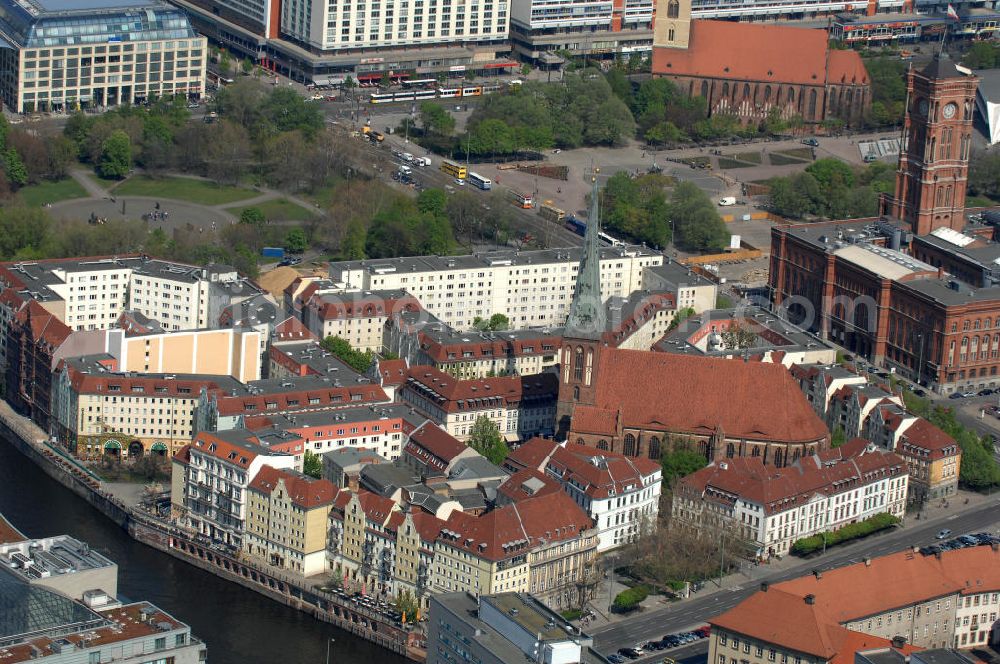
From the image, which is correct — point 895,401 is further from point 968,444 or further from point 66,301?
point 66,301

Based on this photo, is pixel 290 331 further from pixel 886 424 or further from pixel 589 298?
pixel 886 424

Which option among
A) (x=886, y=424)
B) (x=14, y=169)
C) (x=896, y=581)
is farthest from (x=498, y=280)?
(x=896, y=581)

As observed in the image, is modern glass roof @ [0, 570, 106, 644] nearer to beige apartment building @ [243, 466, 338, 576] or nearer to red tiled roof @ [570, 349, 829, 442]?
beige apartment building @ [243, 466, 338, 576]

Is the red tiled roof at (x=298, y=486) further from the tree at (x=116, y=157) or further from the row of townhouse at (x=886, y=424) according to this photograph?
the tree at (x=116, y=157)

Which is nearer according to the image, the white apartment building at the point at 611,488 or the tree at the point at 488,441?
the white apartment building at the point at 611,488

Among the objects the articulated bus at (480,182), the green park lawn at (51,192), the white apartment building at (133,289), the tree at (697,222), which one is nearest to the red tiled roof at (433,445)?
the white apartment building at (133,289)

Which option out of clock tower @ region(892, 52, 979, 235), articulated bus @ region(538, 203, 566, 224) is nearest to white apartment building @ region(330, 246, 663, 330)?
articulated bus @ region(538, 203, 566, 224)

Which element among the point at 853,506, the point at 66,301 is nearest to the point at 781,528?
the point at 853,506
